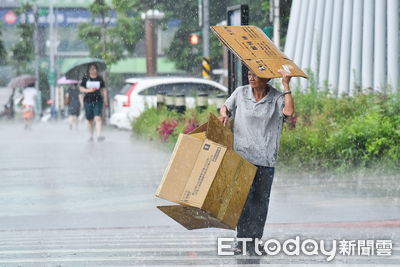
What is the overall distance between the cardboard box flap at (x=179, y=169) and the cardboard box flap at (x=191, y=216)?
14 centimetres

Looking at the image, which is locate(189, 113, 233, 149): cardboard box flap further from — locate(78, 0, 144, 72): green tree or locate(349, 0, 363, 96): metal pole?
locate(78, 0, 144, 72): green tree

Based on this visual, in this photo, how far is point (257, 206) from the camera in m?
7.74

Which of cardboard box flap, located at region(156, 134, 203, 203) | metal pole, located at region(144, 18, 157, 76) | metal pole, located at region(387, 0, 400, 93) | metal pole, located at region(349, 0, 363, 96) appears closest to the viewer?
cardboard box flap, located at region(156, 134, 203, 203)

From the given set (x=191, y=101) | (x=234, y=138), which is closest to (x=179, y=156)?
(x=234, y=138)

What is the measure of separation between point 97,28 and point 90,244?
42184 mm

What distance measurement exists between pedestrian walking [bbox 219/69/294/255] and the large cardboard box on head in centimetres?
26

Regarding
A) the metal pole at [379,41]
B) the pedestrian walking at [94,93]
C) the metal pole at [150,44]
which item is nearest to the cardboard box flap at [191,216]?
the metal pole at [379,41]

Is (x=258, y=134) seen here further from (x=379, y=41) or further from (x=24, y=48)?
(x=24, y=48)

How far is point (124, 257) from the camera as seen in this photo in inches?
305

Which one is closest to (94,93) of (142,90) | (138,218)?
(142,90)

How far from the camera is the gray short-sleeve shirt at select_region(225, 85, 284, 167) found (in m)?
7.59

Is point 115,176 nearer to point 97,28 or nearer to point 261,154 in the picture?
point 261,154

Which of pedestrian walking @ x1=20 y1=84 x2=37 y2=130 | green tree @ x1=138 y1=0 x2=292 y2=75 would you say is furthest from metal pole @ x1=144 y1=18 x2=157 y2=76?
pedestrian walking @ x1=20 y1=84 x2=37 y2=130

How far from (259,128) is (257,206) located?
0.63 metres
